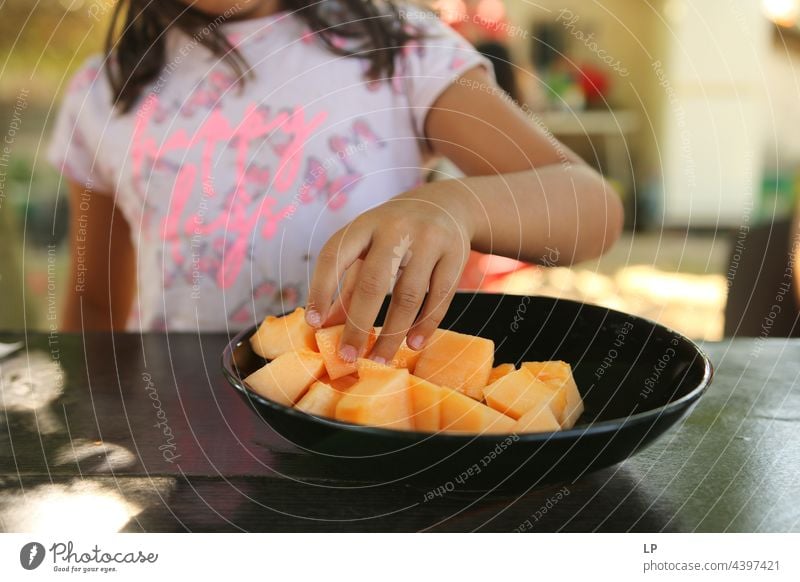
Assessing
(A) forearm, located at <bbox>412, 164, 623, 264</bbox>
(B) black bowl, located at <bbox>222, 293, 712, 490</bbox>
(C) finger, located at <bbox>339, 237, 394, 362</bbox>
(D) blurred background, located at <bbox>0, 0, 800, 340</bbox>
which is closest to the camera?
(B) black bowl, located at <bbox>222, 293, 712, 490</bbox>

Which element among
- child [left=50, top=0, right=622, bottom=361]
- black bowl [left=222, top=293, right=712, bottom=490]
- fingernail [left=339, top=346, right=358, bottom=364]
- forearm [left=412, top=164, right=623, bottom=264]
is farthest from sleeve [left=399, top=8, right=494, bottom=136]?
fingernail [left=339, top=346, right=358, bottom=364]

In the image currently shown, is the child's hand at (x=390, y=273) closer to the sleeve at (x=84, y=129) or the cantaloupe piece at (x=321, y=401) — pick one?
the cantaloupe piece at (x=321, y=401)

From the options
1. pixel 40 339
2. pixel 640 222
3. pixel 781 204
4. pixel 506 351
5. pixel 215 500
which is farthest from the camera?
pixel 640 222

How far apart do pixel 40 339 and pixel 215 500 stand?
1.12 feet

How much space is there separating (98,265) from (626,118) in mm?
667

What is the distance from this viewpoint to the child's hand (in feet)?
1.34

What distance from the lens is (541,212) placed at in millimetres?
595

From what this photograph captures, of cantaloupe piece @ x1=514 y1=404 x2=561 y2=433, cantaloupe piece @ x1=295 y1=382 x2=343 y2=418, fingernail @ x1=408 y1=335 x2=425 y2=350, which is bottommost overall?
cantaloupe piece @ x1=514 y1=404 x2=561 y2=433

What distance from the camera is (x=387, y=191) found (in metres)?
0.77

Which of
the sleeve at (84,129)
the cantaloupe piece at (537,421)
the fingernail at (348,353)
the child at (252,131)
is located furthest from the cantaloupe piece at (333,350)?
the sleeve at (84,129)

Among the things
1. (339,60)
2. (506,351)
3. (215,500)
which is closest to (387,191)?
(339,60)

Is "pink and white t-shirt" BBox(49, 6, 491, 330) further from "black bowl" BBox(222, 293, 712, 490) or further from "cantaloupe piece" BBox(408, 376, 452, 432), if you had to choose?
"cantaloupe piece" BBox(408, 376, 452, 432)
